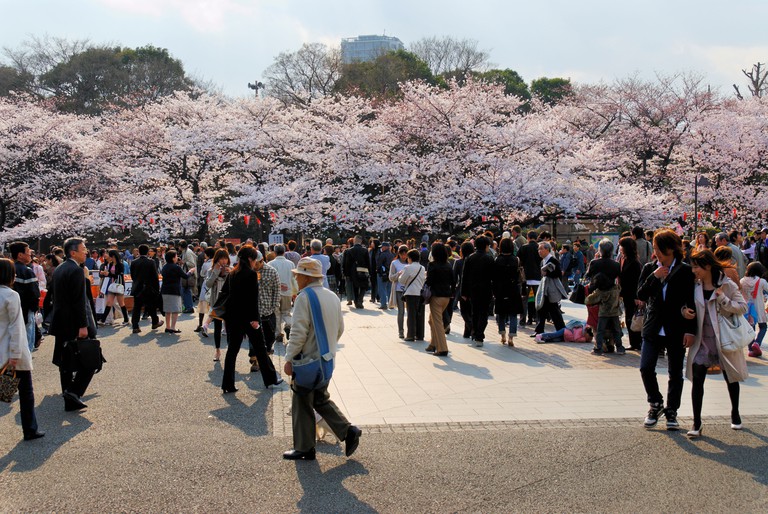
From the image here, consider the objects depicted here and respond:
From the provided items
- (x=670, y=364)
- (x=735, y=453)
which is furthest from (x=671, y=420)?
(x=735, y=453)

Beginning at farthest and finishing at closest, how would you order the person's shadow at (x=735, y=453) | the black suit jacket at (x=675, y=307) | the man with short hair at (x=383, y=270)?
the man with short hair at (x=383, y=270)
the black suit jacket at (x=675, y=307)
the person's shadow at (x=735, y=453)

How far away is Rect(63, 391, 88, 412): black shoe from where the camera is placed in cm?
698

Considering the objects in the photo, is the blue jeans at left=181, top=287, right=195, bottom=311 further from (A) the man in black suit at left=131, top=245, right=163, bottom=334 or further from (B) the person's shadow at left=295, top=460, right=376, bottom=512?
(B) the person's shadow at left=295, top=460, right=376, bottom=512

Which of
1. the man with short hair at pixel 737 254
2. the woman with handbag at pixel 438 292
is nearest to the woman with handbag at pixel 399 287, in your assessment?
the woman with handbag at pixel 438 292

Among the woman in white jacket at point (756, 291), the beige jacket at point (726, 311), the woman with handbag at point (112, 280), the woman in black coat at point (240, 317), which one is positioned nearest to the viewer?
the beige jacket at point (726, 311)

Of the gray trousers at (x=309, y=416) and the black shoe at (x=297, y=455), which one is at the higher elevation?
the gray trousers at (x=309, y=416)

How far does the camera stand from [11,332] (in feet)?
18.9

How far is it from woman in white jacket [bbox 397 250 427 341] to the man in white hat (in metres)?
5.78

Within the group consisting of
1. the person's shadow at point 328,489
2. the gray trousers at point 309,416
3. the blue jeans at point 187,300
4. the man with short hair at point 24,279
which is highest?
the man with short hair at point 24,279

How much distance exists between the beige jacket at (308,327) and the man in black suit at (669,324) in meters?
2.71

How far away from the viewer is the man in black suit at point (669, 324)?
5738 millimetres

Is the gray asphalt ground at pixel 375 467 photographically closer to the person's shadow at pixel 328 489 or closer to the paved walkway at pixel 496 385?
the person's shadow at pixel 328 489

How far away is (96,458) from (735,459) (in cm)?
490

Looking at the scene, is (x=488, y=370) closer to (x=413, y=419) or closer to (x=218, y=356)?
(x=413, y=419)
